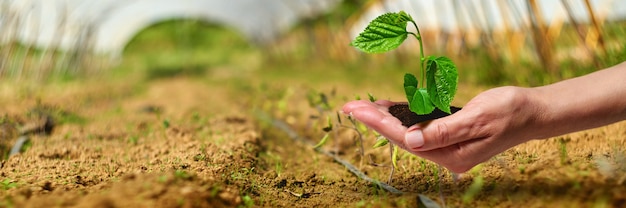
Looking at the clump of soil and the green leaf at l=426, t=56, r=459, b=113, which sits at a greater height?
the green leaf at l=426, t=56, r=459, b=113

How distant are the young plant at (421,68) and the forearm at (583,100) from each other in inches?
7.8

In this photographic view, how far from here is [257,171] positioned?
1738 millimetres

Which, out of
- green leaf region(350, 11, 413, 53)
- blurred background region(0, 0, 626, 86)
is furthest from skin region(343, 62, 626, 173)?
blurred background region(0, 0, 626, 86)

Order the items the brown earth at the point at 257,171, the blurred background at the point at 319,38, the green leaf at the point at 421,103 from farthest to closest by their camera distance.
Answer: the blurred background at the point at 319,38, the green leaf at the point at 421,103, the brown earth at the point at 257,171

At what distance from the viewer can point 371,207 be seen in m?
1.33

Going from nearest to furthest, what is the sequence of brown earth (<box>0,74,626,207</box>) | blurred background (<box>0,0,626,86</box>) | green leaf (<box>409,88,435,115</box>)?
brown earth (<box>0,74,626,207</box>) → green leaf (<box>409,88,435,115</box>) → blurred background (<box>0,0,626,86</box>)

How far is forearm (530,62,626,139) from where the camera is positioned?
127 cm

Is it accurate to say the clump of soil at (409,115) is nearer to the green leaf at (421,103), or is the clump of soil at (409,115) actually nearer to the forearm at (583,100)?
the green leaf at (421,103)

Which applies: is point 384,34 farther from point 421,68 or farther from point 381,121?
point 381,121

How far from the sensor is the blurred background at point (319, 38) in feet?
9.16

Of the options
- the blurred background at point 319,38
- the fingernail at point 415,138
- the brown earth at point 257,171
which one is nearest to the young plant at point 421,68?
the fingernail at point 415,138

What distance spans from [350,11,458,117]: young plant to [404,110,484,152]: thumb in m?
0.06

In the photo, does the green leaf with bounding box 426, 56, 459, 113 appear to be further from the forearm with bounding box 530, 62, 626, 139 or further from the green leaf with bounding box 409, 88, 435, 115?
the forearm with bounding box 530, 62, 626, 139

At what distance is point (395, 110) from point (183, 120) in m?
1.62
